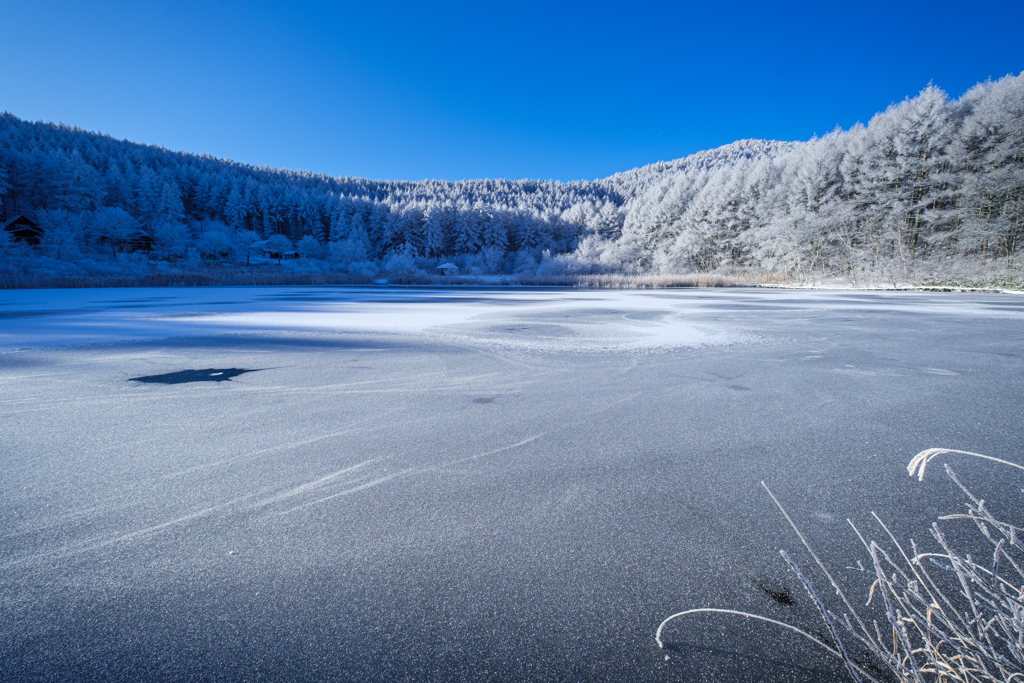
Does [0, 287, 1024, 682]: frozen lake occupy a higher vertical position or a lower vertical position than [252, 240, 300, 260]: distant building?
lower

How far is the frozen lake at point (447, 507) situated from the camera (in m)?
1.19

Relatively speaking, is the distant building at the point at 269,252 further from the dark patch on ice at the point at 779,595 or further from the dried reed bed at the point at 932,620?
the dried reed bed at the point at 932,620

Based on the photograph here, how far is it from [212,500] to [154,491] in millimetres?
316

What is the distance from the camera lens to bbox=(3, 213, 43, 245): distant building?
3934 centimetres

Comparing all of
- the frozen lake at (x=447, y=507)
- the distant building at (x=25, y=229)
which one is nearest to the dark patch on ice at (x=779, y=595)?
the frozen lake at (x=447, y=507)

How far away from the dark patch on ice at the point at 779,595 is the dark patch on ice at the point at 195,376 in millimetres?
4135

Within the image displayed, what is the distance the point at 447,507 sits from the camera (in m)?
1.87

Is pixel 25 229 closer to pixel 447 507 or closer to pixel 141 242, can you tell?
pixel 141 242

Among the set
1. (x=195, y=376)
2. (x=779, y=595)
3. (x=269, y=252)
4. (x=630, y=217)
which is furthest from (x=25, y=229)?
(x=630, y=217)

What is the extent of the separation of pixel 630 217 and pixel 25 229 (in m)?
60.8

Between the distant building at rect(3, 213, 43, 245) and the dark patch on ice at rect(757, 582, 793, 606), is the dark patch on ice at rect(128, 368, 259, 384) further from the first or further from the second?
the distant building at rect(3, 213, 43, 245)

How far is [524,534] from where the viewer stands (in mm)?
1688

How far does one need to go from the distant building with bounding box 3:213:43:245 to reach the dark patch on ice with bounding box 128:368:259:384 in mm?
53788

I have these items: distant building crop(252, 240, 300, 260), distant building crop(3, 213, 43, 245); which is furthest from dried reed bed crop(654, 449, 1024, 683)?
distant building crop(252, 240, 300, 260)
